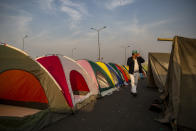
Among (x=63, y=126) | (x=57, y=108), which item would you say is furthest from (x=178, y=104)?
(x=57, y=108)

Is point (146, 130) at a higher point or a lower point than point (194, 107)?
lower

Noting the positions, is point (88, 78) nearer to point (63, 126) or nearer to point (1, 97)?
point (63, 126)

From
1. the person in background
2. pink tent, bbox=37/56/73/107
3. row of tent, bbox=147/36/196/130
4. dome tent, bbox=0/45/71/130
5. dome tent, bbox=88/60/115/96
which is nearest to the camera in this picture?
row of tent, bbox=147/36/196/130

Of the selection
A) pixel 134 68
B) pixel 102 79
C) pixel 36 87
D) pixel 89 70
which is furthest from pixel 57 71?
pixel 134 68

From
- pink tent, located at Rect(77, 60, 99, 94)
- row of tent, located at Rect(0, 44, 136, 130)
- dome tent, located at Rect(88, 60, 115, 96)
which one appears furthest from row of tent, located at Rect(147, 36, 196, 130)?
dome tent, located at Rect(88, 60, 115, 96)

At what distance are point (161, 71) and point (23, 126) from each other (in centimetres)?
737

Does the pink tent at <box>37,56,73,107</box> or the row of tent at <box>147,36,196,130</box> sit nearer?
the row of tent at <box>147,36,196,130</box>

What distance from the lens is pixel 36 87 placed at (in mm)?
4492

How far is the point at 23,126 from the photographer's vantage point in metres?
2.78

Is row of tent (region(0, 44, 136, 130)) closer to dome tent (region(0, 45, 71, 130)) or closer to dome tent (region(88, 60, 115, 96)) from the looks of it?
dome tent (region(0, 45, 71, 130))

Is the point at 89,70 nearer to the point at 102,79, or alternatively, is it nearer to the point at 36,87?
the point at 102,79

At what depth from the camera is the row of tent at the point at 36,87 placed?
314cm

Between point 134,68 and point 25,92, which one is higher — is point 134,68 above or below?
above

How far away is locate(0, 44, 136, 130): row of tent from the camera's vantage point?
3143 mm
